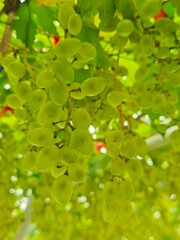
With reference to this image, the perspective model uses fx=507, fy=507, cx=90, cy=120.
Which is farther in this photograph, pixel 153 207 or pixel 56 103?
pixel 153 207

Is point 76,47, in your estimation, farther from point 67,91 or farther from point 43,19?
point 43,19

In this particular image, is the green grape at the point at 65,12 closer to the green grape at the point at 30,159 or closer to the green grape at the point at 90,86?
the green grape at the point at 90,86

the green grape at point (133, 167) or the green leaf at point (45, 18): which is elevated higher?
Result: the green leaf at point (45, 18)

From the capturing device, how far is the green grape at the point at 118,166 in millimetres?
710

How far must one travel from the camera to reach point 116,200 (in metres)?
0.73

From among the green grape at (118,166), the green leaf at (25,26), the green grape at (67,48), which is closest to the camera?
the green grape at (67,48)

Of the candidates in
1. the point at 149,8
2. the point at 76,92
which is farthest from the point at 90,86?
the point at 149,8

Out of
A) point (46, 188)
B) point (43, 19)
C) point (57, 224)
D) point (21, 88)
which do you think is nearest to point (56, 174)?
point (21, 88)

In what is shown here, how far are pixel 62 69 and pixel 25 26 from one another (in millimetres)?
256

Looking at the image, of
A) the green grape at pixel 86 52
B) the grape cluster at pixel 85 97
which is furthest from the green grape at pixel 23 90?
the green grape at pixel 86 52

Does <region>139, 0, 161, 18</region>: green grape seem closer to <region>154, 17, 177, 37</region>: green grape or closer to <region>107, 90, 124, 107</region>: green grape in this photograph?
<region>154, 17, 177, 37</region>: green grape

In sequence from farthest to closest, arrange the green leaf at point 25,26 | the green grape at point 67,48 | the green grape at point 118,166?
1. the green leaf at point 25,26
2. the green grape at point 118,166
3. the green grape at point 67,48

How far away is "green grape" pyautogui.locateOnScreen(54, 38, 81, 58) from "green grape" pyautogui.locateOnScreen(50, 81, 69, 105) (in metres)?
0.04

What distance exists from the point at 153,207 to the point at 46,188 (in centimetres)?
31
